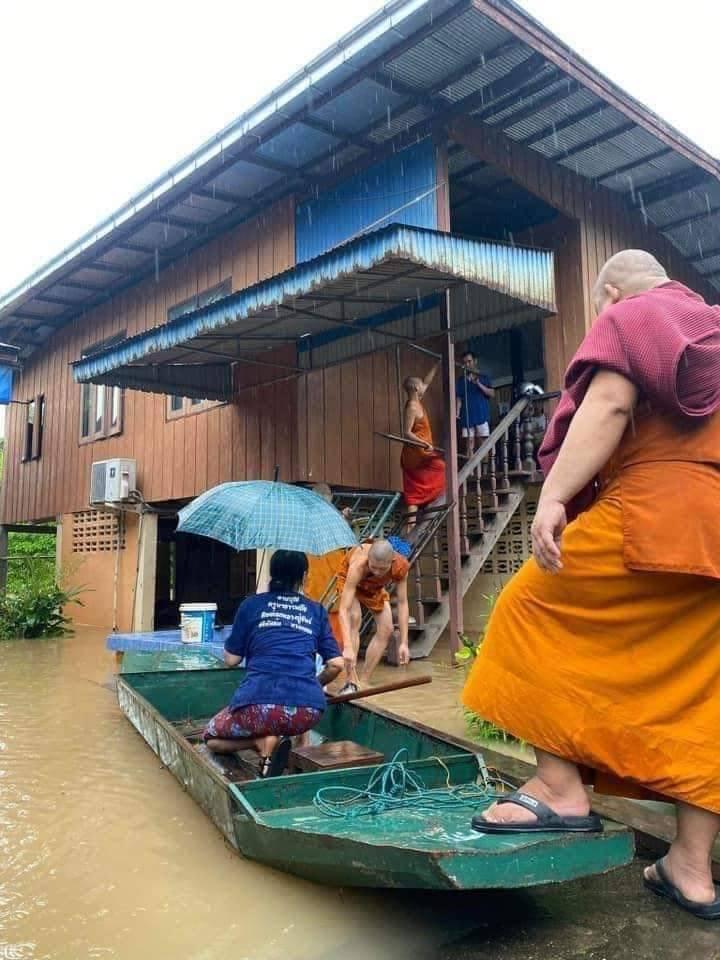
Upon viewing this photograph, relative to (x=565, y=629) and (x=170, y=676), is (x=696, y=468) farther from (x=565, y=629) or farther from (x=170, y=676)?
(x=170, y=676)

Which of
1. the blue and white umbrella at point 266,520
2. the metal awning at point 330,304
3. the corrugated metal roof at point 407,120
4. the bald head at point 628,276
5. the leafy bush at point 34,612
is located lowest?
the leafy bush at point 34,612

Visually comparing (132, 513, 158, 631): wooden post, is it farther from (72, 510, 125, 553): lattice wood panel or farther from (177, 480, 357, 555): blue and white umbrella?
(177, 480, 357, 555): blue and white umbrella

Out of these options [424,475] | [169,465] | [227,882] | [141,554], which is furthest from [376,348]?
[227,882]

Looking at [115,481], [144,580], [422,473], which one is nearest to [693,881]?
[422,473]

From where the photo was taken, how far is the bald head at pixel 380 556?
6.37 m

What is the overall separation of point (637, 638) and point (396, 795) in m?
1.35

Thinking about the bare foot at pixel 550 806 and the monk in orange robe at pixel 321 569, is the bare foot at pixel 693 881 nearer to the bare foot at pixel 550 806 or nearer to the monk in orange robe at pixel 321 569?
the bare foot at pixel 550 806

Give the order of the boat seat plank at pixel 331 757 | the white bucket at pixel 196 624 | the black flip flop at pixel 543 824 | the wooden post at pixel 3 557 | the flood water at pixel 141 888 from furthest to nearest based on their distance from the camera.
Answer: the wooden post at pixel 3 557 → the white bucket at pixel 196 624 → the boat seat plank at pixel 331 757 → the flood water at pixel 141 888 → the black flip flop at pixel 543 824

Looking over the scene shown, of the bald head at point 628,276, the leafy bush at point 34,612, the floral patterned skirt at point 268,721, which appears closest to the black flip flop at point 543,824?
the bald head at point 628,276

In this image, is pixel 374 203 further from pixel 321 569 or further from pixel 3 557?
pixel 3 557

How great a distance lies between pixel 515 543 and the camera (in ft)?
31.8

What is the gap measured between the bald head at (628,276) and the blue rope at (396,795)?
1.87 meters

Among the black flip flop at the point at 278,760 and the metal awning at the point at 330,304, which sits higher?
the metal awning at the point at 330,304

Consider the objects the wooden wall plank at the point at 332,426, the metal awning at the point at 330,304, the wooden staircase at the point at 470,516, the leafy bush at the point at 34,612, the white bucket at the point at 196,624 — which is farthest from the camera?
the leafy bush at the point at 34,612
